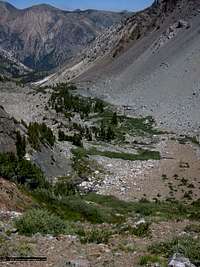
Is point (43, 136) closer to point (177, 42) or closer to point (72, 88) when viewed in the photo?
point (72, 88)

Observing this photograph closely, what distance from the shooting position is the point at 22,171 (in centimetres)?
2688

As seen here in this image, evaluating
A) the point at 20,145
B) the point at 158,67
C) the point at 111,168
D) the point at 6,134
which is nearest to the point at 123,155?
the point at 111,168

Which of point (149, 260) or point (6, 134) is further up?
point (149, 260)

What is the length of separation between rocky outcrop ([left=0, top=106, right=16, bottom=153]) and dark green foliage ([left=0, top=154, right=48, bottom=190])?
1.37 meters

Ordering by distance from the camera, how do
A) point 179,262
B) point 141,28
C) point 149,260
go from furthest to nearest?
point 141,28 < point 149,260 < point 179,262

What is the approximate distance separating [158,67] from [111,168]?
5522 centimetres

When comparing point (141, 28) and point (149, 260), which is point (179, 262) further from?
point (141, 28)

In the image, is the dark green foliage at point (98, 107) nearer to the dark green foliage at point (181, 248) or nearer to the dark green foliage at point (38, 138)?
the dark green foliage at point (38, 138)

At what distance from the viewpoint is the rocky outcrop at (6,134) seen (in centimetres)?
2983

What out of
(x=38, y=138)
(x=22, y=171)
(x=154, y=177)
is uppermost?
(x=38, y=138)

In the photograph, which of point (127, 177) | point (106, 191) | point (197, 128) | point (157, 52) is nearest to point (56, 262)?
point (106, 191)

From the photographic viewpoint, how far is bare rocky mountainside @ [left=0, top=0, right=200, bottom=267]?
13.2 metres

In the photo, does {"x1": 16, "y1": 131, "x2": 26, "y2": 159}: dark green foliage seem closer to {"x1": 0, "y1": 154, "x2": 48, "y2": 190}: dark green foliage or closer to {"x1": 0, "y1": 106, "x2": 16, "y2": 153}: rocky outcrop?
{"x1": 0, "y1": 106, "x2": 16, "y2": 153}: rocky outcrop

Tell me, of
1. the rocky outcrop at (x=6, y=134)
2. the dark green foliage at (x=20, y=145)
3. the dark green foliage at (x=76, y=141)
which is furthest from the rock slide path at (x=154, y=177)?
the rocky outcrop at (x=6, y=134)
